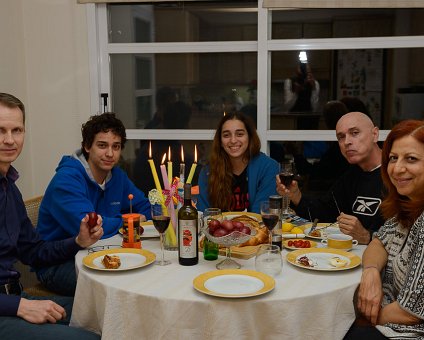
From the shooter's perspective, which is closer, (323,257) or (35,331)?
(35,331)

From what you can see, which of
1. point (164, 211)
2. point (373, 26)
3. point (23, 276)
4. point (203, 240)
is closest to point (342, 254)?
point (203, 240)

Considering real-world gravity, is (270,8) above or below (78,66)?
above

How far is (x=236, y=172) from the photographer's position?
9.41ft

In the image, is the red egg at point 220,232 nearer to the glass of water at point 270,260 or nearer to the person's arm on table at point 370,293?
the glass of water at point 270,260

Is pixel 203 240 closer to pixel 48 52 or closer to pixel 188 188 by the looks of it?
pixel 188 188

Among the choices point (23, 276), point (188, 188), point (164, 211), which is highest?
point (188, 188)

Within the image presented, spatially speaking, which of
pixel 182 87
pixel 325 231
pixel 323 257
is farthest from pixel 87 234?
pixel 182 87

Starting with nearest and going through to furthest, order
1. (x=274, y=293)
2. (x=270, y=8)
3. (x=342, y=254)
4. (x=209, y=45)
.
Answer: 1. (x=274, y=293)
2. (x=342, y=254)
3. (x=270, y=8)
4. (x=209, y=45)

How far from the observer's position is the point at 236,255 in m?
1.81

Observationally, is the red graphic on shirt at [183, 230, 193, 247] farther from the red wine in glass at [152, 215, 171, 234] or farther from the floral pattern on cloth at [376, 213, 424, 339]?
the floral pattern on cloth at [376, 213, 424, 339]

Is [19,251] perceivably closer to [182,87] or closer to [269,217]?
[269,217]

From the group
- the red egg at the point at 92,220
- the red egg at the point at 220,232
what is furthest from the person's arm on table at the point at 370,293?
the red egg at the point at 92,220

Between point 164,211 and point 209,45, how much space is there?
2.14 meters

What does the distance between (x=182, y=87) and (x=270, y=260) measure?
242 cm
